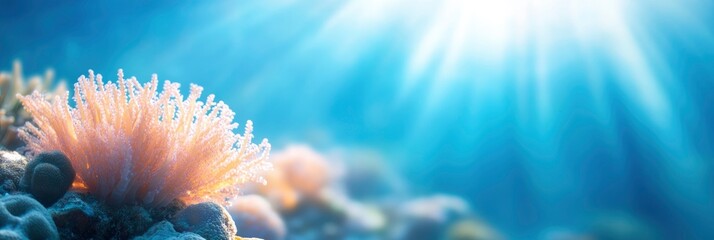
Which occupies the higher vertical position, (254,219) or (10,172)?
(254,219)

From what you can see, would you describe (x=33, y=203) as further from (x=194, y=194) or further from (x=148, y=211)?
(x=194, y=194)

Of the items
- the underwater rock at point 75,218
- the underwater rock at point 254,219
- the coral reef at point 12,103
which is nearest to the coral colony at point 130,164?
the underwater rock at point 75,218

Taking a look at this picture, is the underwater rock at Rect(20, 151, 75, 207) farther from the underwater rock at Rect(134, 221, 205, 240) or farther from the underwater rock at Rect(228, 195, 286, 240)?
the underwater rock at Rect(228, 195, 286, 240)

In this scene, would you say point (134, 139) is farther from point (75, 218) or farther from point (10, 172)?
point (10, 172)

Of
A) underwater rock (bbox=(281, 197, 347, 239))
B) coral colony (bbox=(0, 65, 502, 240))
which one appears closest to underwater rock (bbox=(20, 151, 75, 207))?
coral colony (bbox=(0, 65, 502, 240))

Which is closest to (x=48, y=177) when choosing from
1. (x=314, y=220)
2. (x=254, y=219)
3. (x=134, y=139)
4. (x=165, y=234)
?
(x=134, y=139)

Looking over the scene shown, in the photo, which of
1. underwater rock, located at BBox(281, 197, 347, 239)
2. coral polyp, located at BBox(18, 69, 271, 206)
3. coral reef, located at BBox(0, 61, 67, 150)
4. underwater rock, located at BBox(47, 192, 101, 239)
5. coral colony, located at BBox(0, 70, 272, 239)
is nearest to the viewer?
underwater rock, located at BBox(47, 192, 101, 239)
